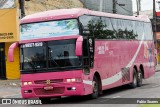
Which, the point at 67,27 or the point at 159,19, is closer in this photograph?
the point at 67,27

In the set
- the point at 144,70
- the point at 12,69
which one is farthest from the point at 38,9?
the point at 144,70

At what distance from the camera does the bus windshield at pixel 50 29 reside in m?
17.0

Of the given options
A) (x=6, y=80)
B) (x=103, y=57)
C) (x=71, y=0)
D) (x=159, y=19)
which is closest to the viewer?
(x=103, y=57)

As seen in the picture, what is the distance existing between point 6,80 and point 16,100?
12.7 meters

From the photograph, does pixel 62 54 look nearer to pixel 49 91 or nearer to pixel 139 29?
pixel 49 91

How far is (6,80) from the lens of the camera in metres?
32.2

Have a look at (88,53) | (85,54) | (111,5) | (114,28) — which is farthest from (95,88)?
(111,5)

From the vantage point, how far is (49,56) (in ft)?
55.2

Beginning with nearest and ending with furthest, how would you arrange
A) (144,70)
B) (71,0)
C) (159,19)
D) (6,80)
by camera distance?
(144,70) < (6,80) < (71,0) < (159,19)

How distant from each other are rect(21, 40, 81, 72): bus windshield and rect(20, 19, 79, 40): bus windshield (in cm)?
31

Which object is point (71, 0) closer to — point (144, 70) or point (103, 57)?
point (144, 70)

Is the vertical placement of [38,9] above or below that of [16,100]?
above

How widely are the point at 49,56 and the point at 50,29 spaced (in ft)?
3.43

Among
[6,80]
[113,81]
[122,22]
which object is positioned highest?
[122,22]
